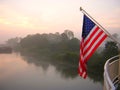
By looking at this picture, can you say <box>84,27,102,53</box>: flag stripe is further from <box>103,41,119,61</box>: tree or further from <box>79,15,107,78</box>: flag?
<box>103,41,119,61</box>: tree

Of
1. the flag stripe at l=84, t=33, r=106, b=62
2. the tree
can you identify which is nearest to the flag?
the flag stripe at l=84, t=33, r=106, b=62

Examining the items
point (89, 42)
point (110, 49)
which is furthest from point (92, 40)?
point (110, 49)

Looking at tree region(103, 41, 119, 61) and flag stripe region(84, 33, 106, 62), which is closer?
flag stripe region(84, 33, 106, 62)

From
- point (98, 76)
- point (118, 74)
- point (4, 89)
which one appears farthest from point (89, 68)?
point (118, 74)

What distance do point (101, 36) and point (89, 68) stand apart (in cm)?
3299

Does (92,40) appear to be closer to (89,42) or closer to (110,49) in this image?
(89,42)

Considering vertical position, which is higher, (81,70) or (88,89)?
(81,70)

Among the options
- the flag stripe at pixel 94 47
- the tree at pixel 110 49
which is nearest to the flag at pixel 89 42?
the flag stripe at pixel 94 47

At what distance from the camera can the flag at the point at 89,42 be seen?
555 centimetres

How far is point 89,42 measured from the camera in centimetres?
564

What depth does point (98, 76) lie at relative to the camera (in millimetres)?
33469

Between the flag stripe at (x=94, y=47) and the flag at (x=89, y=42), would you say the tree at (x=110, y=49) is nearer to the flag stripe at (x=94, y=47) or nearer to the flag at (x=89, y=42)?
the flag at (x=89, y=42)

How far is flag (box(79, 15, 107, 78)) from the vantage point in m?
5.55

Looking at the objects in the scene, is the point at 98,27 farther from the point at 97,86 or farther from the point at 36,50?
the point at 36,50
